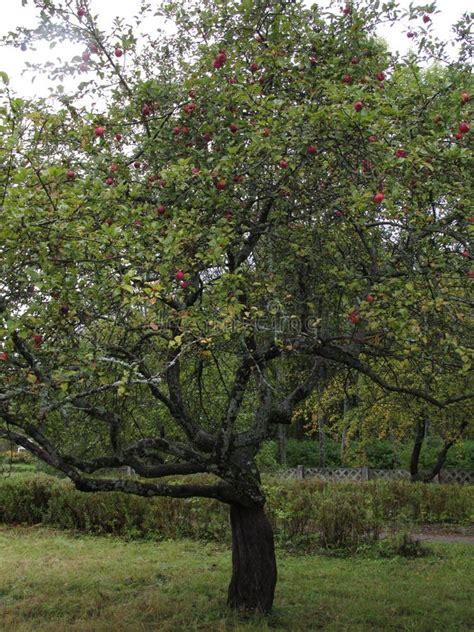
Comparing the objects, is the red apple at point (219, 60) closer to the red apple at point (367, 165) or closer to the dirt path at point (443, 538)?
Result: the red apple at point (367, 165)

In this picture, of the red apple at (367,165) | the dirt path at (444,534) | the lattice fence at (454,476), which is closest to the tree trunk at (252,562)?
the red apple at (367,165)

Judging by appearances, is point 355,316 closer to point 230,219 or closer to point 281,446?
point 230,219

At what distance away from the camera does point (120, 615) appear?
705 centimetres

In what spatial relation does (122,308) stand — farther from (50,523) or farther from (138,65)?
(50,523)

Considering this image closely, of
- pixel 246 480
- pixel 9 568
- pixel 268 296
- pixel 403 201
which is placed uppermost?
pixel 403 201

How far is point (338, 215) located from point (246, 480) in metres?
2.98

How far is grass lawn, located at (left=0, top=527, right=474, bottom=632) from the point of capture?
Result: 6.78m

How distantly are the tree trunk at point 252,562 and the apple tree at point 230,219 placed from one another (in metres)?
0.02

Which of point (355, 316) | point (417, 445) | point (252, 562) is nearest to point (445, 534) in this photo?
point (417, 445)

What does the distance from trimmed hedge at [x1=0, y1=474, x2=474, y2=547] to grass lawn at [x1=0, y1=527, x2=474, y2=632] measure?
3.10 feet

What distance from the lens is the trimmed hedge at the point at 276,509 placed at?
1189 cm

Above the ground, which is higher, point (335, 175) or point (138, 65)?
point (138, 65)

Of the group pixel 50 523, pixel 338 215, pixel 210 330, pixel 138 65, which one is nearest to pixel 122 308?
pixel 210 330

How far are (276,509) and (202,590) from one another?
4527 millimetres
